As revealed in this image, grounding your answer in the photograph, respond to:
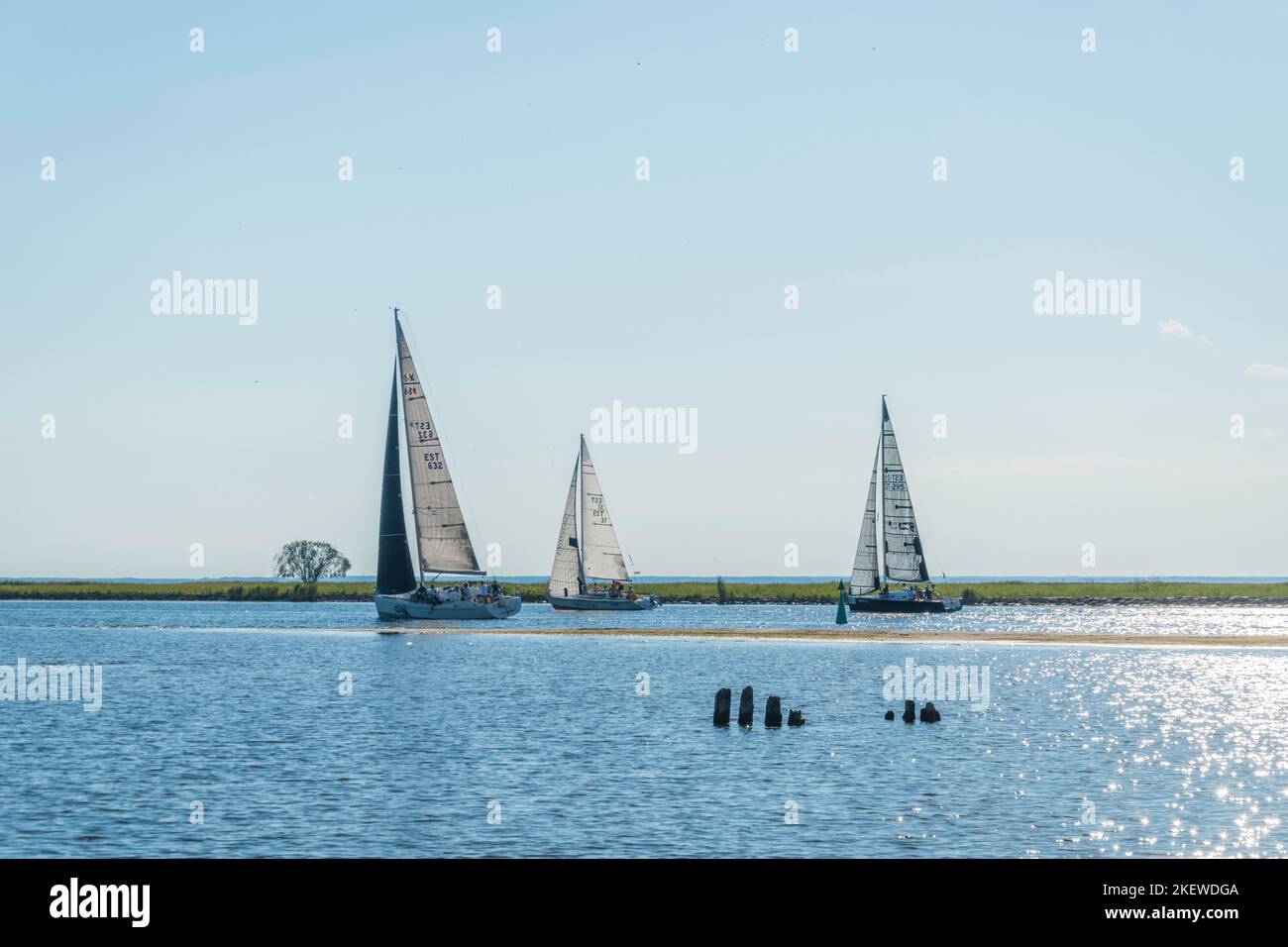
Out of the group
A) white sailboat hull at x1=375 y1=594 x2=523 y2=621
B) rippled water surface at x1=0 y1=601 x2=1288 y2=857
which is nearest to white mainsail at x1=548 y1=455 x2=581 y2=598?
white sailboat hull at x1=375 y1=594 x2=523 y2=621

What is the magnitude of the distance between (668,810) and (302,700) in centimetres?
3098

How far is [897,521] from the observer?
452ft

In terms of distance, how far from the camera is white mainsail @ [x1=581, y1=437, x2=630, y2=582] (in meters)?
143

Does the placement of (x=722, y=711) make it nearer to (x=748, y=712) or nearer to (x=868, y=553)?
(x=748, y=712)

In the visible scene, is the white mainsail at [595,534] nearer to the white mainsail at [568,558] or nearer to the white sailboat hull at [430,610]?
the white mainsail at [568,558]

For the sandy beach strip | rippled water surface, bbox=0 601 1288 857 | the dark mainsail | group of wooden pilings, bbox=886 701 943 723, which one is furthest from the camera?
the dark mainsail

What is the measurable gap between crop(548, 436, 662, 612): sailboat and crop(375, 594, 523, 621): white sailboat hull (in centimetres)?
2150

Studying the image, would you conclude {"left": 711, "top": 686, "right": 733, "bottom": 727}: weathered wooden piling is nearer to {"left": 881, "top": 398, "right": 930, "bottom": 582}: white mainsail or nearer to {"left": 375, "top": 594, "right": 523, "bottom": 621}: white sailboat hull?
{"left": 375, "top": 594, "right": 523, "bottom": 621}: white sailboat hull

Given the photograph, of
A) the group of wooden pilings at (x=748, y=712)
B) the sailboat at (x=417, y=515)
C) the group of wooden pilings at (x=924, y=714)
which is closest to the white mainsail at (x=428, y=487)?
the sailboat at (x=417, y=515)

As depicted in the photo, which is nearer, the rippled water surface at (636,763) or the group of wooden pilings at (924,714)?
the rippled water surface at (636,763)

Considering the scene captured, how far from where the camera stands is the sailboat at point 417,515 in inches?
4493

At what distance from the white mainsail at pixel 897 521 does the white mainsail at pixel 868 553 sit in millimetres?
1021

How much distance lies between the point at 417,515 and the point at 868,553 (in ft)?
162
